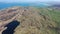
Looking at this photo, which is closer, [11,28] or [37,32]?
[11,28]

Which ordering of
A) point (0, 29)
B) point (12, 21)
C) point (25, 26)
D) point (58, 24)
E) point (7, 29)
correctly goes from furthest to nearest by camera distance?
point (58, 24) → point (25, 26) → point (12, 21) → point (7, 29) → point (0, 29)

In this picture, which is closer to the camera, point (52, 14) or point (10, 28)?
point (10, 28)

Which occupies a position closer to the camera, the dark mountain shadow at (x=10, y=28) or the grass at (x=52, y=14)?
the dark mountain shadow at (x=10, y=28)

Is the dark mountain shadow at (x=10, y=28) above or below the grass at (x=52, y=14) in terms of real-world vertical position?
above

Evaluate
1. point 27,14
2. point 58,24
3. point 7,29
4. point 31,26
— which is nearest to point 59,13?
point 58,24

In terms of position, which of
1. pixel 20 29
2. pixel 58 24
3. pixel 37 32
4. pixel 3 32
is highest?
pixel 3 32

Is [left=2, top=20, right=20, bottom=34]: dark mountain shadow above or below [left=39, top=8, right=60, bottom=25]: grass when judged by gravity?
above

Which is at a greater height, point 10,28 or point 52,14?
point 10,28

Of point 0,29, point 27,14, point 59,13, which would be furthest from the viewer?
point 59,13

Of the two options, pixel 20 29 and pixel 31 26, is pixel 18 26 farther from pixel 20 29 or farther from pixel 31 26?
pixel 31 26

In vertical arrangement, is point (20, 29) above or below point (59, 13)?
above

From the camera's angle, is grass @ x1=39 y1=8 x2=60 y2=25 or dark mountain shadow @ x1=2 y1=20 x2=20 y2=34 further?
grass @ x1=39 y1=8 x2=60 y2=25
